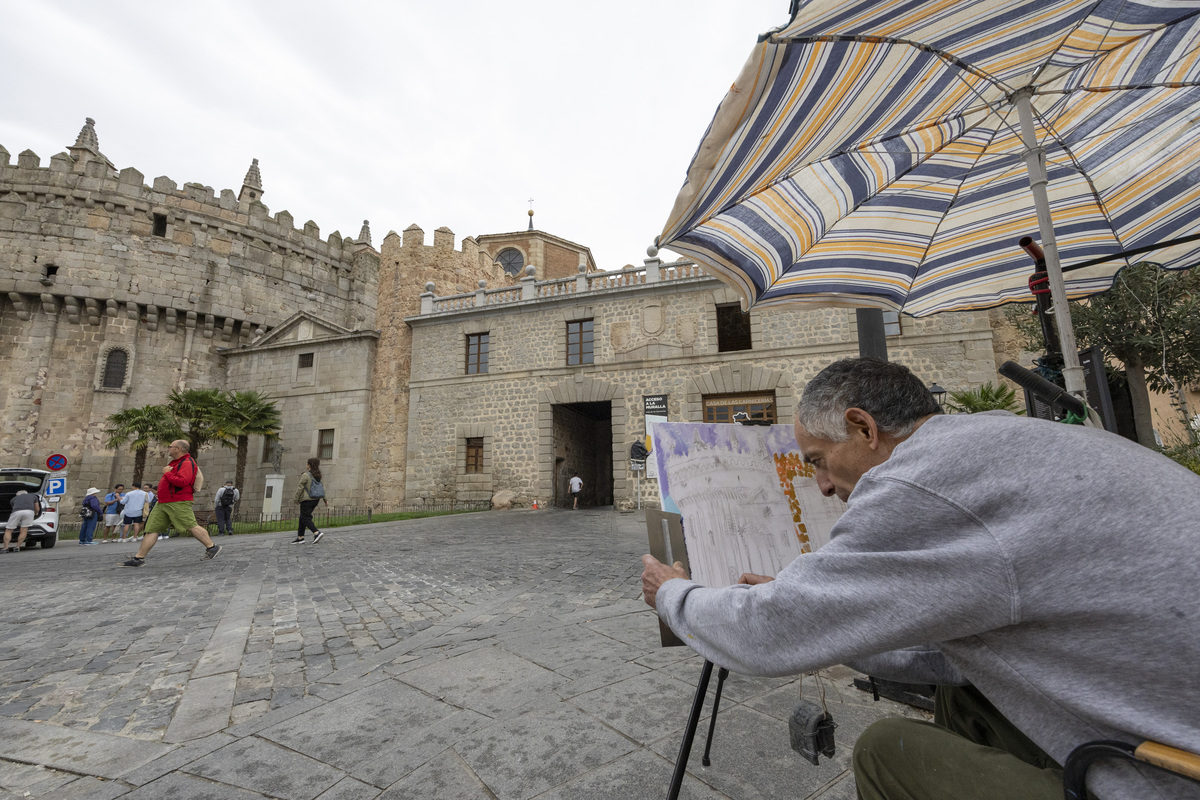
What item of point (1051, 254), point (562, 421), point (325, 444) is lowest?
point (1051, 254)

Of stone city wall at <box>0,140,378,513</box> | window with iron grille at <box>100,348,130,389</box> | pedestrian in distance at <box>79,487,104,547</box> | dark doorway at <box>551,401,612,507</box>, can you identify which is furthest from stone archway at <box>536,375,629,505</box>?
window with iron grille at <box>100,348,130,389</box>

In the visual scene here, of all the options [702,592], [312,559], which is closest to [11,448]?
[312,559]

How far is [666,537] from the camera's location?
1.92m

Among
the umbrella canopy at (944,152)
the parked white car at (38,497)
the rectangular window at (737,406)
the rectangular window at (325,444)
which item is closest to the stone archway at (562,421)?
the rectangular window at (737,406)

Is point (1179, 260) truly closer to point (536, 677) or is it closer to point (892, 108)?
point (892, 108)

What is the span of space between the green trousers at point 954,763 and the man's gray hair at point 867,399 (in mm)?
654

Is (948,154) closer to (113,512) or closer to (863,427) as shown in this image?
(863,427)

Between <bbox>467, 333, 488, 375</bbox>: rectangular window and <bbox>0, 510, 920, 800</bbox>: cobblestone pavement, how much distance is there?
13297 mm

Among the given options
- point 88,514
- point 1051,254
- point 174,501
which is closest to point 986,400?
point 1051,254

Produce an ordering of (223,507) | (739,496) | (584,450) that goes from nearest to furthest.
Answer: (739,496) → (223,507) → (584,450)

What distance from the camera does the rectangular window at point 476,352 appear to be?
737 inches

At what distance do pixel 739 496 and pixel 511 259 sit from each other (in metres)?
29.1

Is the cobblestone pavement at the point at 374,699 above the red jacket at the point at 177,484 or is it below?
below

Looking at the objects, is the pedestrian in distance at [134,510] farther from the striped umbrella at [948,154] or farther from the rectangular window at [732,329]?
the striped umbrella at [948,154]
